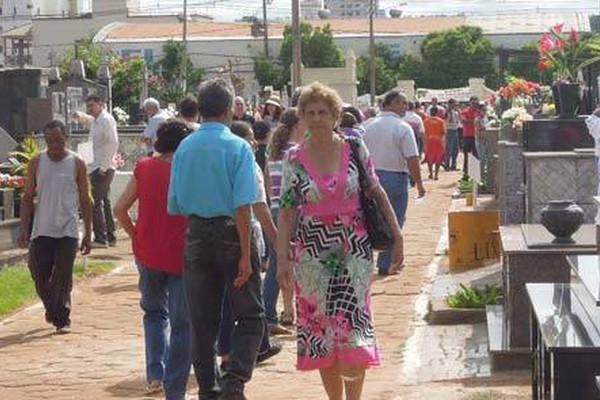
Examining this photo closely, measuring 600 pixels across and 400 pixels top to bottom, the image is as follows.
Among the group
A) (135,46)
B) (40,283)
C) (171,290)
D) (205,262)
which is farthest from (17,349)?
(135,46)

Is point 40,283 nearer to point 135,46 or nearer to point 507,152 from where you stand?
point 507,152

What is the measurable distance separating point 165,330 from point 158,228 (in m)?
0.72

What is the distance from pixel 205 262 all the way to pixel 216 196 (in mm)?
355

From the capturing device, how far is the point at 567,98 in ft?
44.9

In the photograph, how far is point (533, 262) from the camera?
9078 millimetres

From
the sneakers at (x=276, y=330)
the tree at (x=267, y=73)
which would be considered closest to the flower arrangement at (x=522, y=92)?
the sneakers at (x=276, y=330)

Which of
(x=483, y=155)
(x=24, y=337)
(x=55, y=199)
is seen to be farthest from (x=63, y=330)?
(x=483, y=155)

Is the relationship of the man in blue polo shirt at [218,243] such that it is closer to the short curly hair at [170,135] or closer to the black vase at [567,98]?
the short curly hair at [170,135]

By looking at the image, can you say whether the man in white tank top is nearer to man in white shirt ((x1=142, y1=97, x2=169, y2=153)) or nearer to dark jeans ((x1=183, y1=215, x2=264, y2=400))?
dark jeans ((x1=183, y1=215, x2=264, y2=400))

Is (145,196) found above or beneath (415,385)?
above

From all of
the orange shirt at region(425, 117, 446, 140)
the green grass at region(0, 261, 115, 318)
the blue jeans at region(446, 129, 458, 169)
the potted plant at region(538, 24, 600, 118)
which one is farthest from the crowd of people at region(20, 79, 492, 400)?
the blue jeans at region(446, 129, 458, 169)

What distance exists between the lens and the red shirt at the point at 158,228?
8.69m

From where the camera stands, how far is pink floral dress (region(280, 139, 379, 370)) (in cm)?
754

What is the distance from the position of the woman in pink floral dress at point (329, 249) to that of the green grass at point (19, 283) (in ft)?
18.2
